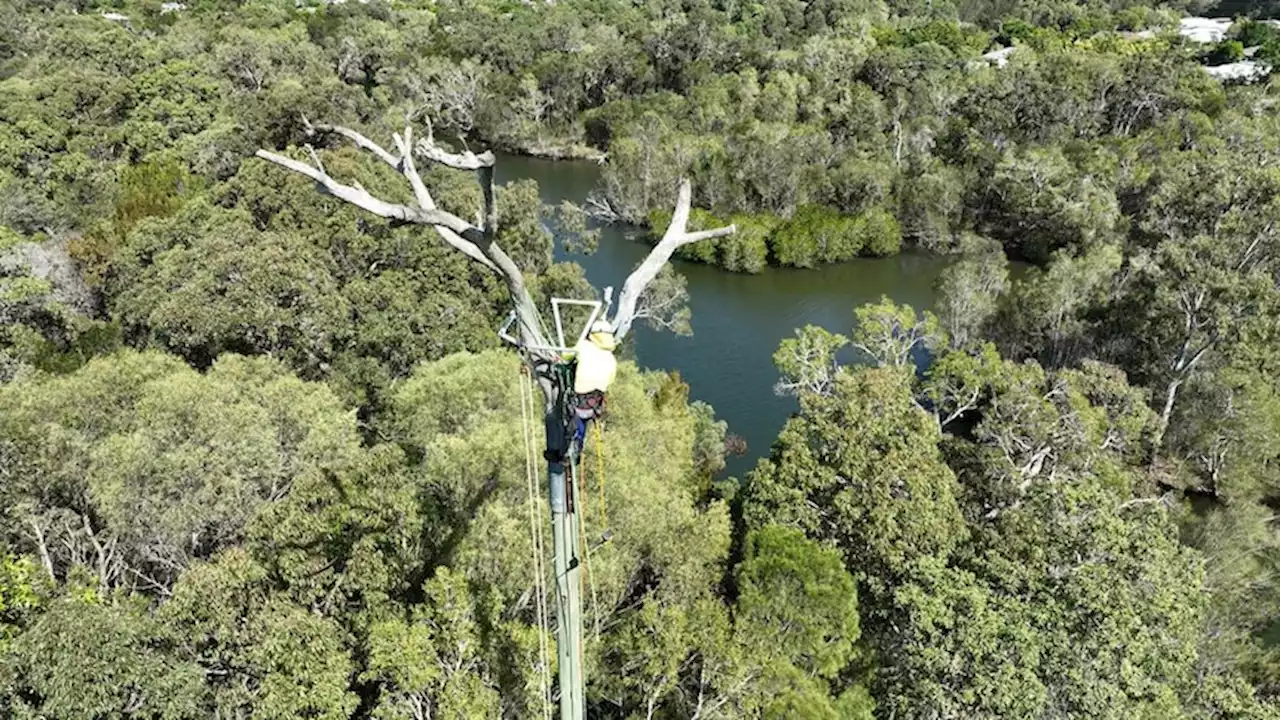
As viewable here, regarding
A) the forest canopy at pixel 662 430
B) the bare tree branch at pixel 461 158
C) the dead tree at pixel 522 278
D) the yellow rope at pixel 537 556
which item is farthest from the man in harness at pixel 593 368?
the forest canopy at pixel 662 430

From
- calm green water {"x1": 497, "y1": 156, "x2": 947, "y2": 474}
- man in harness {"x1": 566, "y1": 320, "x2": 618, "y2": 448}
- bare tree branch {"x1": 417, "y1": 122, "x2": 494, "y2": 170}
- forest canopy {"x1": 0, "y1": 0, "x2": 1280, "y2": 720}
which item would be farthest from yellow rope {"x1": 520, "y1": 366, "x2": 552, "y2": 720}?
calm green water {"x1": 497, "y1": 156, "x2": 947, "y2": 474}

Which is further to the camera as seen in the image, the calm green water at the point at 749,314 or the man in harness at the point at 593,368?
the calm green water at the point at 749,314

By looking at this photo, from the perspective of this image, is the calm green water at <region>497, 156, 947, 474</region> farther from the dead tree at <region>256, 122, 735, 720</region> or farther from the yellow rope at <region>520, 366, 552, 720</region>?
the dead tree at <region>256, 122, 735, 720</region>

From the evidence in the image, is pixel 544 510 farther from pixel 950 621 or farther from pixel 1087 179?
pixel 1087 179

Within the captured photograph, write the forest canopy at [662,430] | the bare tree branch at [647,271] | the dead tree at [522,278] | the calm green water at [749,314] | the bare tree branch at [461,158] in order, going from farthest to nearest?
the calm green water at [749,314] → the forest canopy at [662,430] → the bare tree branch at [647,271] → the dead tree at [522,278] → the bare tree branch at [461,158]

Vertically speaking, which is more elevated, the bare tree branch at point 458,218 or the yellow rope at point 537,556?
the bare tree branch at point 458,218

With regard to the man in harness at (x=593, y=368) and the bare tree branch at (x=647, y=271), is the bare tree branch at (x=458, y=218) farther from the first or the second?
the bare tree branch at (x=647, y=271)
